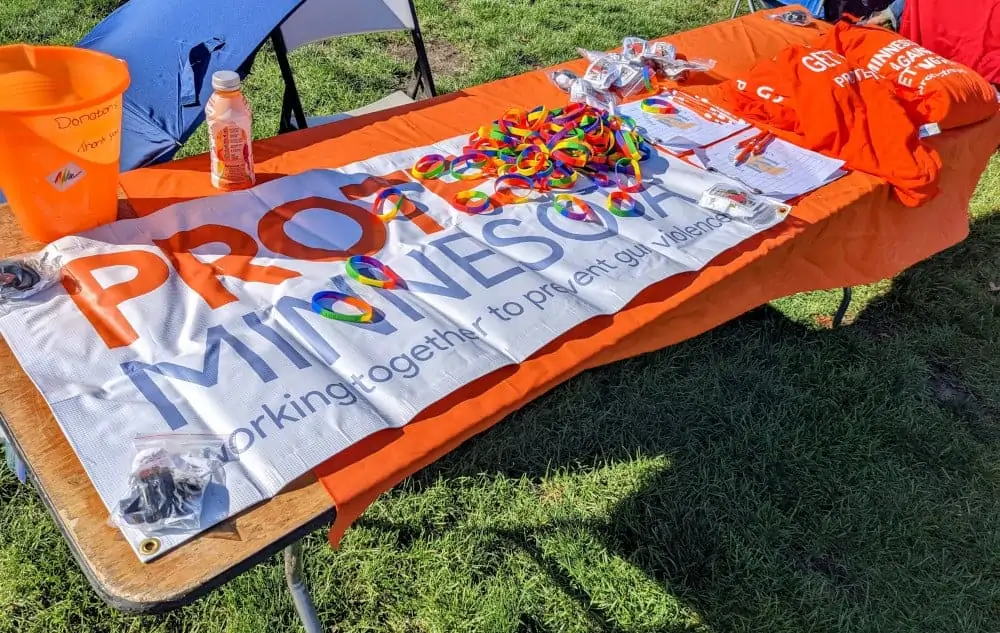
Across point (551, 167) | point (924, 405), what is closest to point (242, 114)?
point (551, 167)

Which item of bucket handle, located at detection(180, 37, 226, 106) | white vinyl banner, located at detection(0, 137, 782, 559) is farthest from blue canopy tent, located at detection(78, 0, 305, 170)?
white vinyl banner, located at detection(0, 137, 782, 559)

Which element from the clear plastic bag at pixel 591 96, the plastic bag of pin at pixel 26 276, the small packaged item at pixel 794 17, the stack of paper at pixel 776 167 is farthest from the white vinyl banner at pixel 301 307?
the small packaged item at pixel 794 17

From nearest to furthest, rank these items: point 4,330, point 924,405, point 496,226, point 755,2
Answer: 1. point 4,330
2. point 496,226
3. point 924,405
4. point 755,2

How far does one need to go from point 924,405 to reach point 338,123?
6.41ft

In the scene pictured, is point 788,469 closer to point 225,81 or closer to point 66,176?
point 225,81

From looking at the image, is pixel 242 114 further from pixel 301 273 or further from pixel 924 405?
pixel 924 405

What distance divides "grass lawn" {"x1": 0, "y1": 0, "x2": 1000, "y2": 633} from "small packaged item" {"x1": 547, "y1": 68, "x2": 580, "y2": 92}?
891 mm

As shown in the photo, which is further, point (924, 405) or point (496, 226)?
point (924, 405)

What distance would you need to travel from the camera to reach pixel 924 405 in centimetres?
221

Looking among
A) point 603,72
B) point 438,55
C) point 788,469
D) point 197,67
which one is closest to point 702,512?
point 788,469

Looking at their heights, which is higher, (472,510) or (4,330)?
(4,330)

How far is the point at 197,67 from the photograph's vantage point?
190 cm

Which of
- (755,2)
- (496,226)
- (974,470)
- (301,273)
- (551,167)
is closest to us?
(301,273)

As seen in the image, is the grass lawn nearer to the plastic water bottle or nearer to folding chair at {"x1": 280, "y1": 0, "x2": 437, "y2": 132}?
the plastic water bottle
